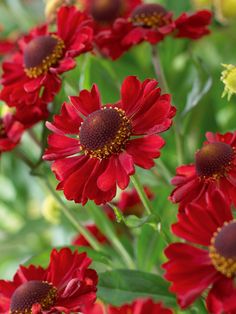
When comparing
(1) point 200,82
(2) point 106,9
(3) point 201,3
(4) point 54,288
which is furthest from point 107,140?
(3) point 201,3

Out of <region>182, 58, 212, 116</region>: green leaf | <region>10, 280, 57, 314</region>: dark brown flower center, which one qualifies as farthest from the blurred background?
<region>10, 280, 57, 314</region>: dark brown flower center

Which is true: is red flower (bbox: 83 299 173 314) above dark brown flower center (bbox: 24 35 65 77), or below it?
below

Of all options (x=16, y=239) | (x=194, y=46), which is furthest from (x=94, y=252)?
(x=194, y=46)

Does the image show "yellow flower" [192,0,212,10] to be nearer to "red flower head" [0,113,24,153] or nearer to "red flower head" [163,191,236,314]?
"red flower head" [0,113,24,153]

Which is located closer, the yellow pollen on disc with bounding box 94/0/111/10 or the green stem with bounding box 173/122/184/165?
the green stem with bounding box 173/122/184/165

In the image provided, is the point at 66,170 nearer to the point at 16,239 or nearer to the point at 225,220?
the point at 225,220

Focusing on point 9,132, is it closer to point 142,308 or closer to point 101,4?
point 142,308

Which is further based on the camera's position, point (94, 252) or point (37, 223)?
point (37, 223)
